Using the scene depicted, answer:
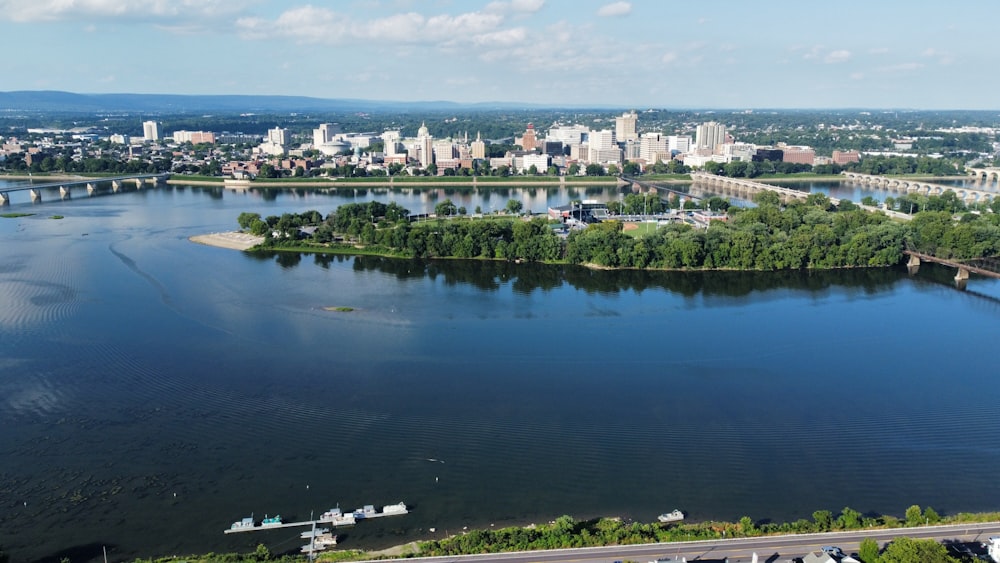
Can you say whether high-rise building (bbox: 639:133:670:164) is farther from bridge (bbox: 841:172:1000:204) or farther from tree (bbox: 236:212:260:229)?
tree (bbox: 236:212:260:229)

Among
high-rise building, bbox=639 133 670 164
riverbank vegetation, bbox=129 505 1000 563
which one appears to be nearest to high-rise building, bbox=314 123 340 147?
high-rise building, bbox=639 133 670 164

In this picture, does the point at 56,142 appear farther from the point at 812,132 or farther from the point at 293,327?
the point at 812,132

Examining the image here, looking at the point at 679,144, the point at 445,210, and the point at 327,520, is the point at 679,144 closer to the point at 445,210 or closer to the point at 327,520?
the point at 445,210

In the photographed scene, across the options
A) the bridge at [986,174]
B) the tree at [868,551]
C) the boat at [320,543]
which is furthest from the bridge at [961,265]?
the bridge at [986,174]

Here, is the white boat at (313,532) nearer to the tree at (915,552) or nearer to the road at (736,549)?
the road at (736,549)

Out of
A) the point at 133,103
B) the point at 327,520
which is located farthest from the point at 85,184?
the point at 133,103

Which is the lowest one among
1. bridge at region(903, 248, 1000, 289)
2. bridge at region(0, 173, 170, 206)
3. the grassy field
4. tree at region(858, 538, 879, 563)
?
tree at region(858, 538, 879, 563)
